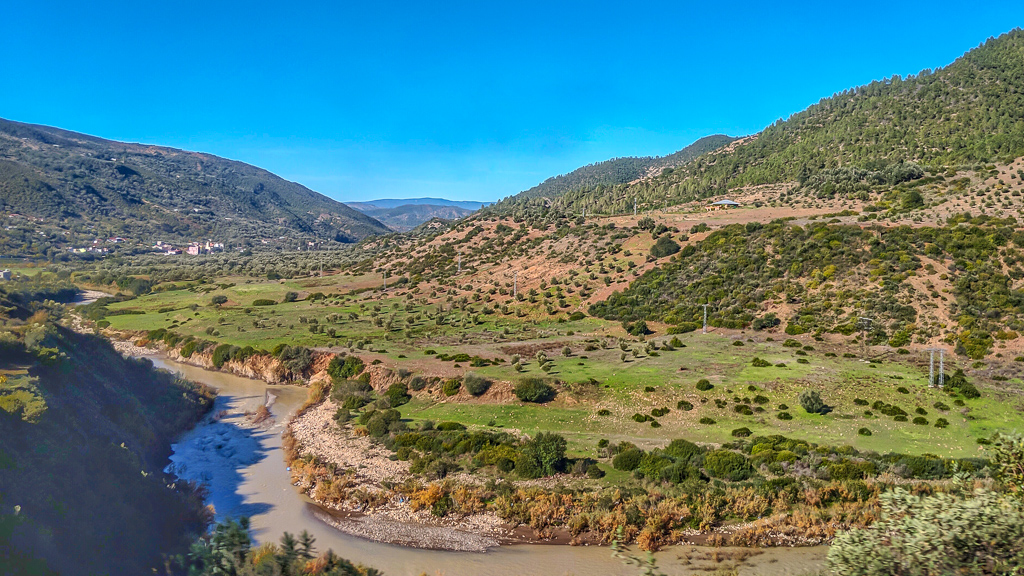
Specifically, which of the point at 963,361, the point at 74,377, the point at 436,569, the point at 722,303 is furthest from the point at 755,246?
the point at 74,377

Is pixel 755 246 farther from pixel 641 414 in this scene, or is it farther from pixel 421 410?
pixel 421 410

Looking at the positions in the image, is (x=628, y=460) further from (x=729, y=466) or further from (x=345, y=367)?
(x=345, y=367)

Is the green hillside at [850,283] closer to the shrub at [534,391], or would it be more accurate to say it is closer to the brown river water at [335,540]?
the shrub at [534,391]

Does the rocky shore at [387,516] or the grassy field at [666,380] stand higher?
the grassy field at [666,380]

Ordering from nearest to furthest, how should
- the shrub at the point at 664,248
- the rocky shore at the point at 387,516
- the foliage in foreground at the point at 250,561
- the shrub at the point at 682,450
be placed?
the foliage in foreground at the point at 250,561 < the rocky shore at the point at 387,516 < the shrub at the point at 682,450 < the shrub at the point at 664,248

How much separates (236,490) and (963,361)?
151ft

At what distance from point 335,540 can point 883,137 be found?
115696mm

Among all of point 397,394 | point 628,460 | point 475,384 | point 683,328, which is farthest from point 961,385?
point 397,394

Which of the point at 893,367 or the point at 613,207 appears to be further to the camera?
the point at 613,207

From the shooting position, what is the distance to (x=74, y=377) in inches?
1083

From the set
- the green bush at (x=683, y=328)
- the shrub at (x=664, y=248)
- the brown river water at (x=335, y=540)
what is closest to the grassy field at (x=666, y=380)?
the green bush at (x=683, y=328)

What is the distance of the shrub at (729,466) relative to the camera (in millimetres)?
22703

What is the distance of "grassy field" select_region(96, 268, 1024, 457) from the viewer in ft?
90.5

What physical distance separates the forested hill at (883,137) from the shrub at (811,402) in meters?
63.5
